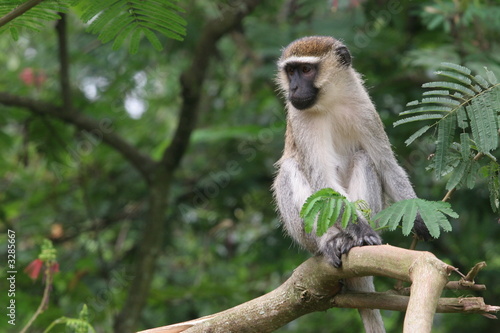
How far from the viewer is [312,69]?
5891 mm

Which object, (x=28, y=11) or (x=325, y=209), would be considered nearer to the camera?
(x=325, y=209)

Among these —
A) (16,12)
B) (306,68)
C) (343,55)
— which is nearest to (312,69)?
(306,68)

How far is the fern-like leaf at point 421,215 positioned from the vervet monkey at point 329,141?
1376 millimetres

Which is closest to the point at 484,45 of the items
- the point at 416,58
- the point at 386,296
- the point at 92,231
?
the point at 416,58

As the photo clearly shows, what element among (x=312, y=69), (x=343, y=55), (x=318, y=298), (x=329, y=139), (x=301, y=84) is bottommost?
(x=318, y=298)

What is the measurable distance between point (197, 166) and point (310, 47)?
14.0ft

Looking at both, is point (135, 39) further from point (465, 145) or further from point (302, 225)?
point (465, 145)

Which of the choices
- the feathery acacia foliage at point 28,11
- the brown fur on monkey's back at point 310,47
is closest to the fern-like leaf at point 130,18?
the feathery acacia foliage at point 28,11

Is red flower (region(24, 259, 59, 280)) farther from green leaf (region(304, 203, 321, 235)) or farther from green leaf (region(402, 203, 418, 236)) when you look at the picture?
green leaf (region(402, 203, 418, 236))

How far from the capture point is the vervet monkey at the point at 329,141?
5469 millimetres

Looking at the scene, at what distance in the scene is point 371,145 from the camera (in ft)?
18.5

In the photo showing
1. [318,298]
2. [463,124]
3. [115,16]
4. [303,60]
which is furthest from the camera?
[303,60]

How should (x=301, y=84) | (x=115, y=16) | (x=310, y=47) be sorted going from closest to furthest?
1. (x=115, y=16)
2. (x=301, y=84)
3. (x=310, y=47)

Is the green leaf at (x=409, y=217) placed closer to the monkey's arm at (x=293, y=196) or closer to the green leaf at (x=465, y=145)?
the green leaf at (x=465, y=145)
